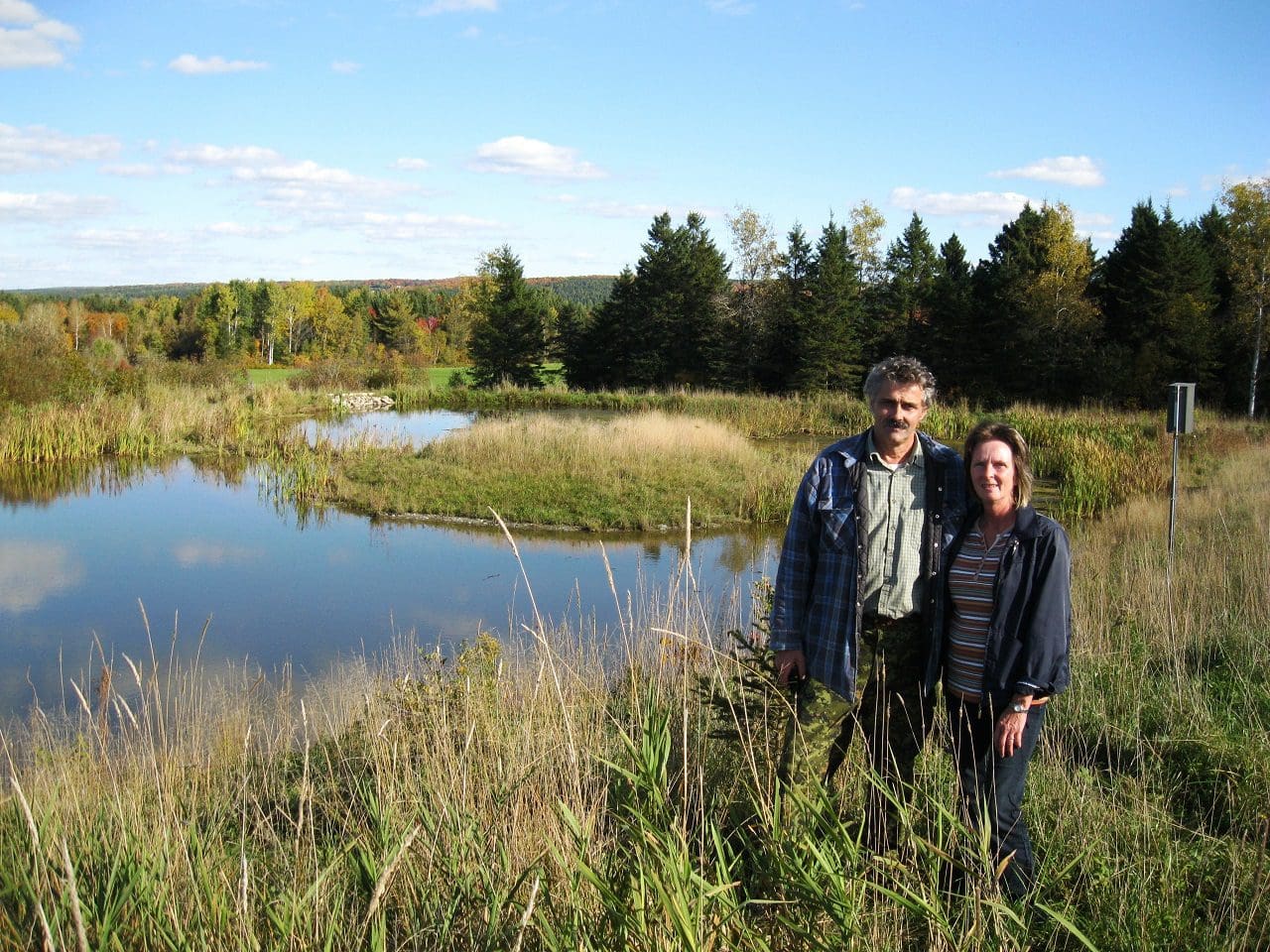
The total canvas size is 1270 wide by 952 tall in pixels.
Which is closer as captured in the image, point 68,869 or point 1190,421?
point 68,869

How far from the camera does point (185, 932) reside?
218 cm

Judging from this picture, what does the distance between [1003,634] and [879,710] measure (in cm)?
48

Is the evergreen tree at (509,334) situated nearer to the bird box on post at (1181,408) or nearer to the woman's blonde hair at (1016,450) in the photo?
the bird box on post at (1181,408)

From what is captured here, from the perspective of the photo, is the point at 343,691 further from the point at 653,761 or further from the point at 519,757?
the point at 653,761

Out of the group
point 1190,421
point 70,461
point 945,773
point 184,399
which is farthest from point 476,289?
point 945,773

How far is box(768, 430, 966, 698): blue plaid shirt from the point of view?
2990 mm

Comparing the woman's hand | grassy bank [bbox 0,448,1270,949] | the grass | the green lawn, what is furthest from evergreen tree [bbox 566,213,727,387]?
the woman's hand

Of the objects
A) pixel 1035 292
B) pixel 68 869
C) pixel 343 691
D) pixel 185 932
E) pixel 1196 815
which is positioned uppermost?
pixel 1035 292

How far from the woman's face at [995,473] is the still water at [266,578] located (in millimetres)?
3922

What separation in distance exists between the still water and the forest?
27.8 ft

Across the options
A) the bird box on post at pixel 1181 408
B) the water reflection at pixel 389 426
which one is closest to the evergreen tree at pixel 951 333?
the water reflection at pixel 389 426

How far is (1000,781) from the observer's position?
2.87 m

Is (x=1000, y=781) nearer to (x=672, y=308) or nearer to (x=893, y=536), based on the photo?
(x=893, y=536)

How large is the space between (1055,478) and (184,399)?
20.3 metres
